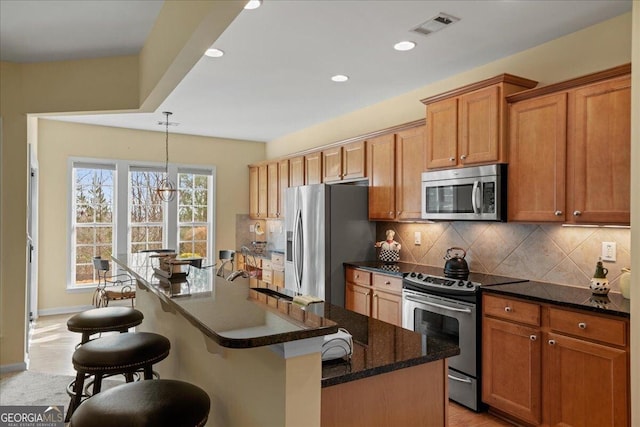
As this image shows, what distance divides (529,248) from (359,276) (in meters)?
1.60

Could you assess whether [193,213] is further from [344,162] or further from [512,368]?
[512,368]

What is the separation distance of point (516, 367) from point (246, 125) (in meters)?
4.68

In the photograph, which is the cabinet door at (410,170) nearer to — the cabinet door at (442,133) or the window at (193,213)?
the cabinet door at (442,133)

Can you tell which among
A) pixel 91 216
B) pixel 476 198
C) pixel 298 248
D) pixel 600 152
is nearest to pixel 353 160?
pixel 298 248

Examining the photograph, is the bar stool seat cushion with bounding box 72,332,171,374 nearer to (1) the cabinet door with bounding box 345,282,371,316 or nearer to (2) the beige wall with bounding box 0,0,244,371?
(2) the beige wall with bounding box 0,0,244,371

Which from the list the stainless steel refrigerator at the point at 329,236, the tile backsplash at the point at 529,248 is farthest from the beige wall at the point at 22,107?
the tile backsplash at the point at 529,248

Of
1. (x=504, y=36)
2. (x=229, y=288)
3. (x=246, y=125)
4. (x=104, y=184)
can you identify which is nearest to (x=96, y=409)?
(x=229, y=288)

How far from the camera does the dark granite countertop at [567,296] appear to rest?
234 cm

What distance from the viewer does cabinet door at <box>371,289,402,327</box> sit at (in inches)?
147

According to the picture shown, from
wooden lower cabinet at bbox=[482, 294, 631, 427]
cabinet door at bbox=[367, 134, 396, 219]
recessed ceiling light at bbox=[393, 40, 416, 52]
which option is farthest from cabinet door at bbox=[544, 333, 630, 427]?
recessed ceiling light at bbox=[393, 40, 416, 52]

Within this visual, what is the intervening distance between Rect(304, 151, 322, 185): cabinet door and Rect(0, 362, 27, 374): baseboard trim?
3.54 m

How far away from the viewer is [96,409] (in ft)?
4.73

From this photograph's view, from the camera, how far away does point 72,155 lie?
595 centimetres

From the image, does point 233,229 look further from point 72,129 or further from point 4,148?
point 4,148
